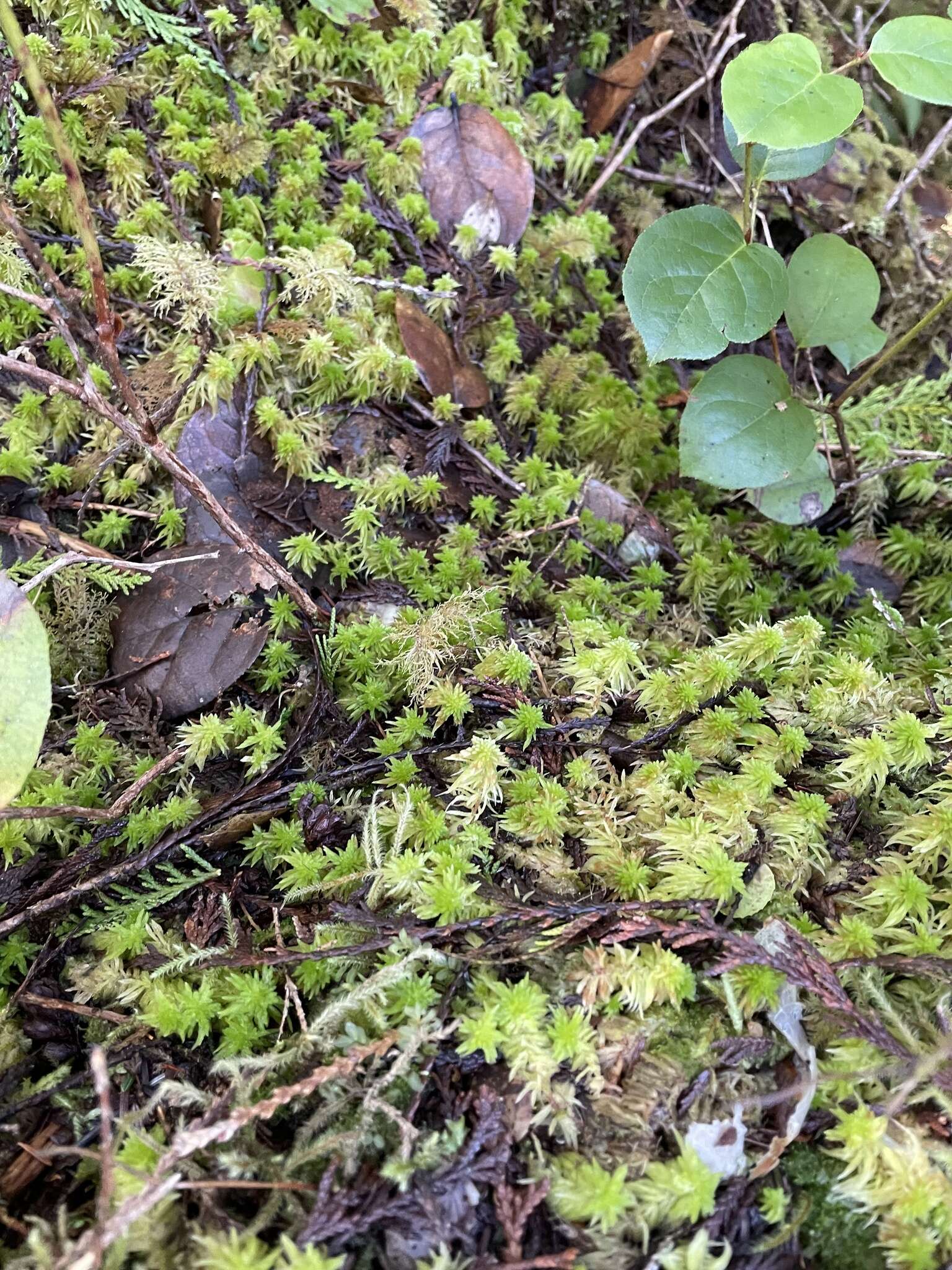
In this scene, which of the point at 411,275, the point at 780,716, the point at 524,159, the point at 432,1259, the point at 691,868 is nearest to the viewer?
the point at 432,1259

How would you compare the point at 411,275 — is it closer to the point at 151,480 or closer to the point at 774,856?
the point at 151,480

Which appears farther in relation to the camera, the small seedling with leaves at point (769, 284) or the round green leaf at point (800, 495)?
the round green leaf at point (800, 495)

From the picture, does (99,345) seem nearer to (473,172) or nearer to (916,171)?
(473,172)

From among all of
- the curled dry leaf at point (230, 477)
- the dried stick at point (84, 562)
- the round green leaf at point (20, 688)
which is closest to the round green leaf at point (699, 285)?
the curled dry leaf at point (230, 477)

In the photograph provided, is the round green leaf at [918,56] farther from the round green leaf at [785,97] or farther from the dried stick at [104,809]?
the dried stick at [104,809]

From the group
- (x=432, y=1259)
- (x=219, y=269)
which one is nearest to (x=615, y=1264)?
(x=432, y=1259)

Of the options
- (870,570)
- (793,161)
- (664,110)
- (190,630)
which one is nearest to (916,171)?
(664,110)
